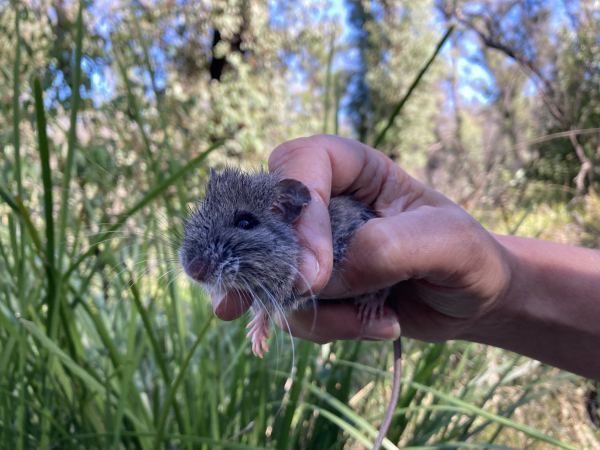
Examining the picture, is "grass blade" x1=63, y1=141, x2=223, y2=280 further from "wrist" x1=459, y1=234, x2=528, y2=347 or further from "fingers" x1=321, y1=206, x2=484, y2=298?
"wrist" x1=459, y1=234, x2=528, y2=347

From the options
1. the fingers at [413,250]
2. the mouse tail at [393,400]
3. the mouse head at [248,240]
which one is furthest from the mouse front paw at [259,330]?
the mouse tail at [393,400]

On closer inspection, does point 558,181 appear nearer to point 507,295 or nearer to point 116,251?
point 507,295

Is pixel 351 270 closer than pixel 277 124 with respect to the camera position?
Yes

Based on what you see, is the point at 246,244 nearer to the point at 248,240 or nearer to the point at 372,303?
the point at 248,240

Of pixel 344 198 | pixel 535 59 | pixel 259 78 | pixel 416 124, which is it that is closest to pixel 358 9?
pixel 416 124

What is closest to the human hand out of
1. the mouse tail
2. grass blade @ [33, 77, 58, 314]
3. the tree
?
the mouse tail

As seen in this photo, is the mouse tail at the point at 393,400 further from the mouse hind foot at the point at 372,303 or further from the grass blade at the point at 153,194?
the grass blade at the point at 153,194

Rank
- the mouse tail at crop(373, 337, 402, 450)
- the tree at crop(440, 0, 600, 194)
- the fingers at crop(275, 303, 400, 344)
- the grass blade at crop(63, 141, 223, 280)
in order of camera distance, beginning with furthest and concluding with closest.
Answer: the tree at crop(440, 0, 600, 194)
the fingers at crop(275, 303, 400, 344)
the mouse tail at crop(373, 337, 402, 450)
the grass blade at crop(63, 141, 223, 280)

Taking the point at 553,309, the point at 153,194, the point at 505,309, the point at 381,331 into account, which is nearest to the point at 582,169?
the point at 553,309
